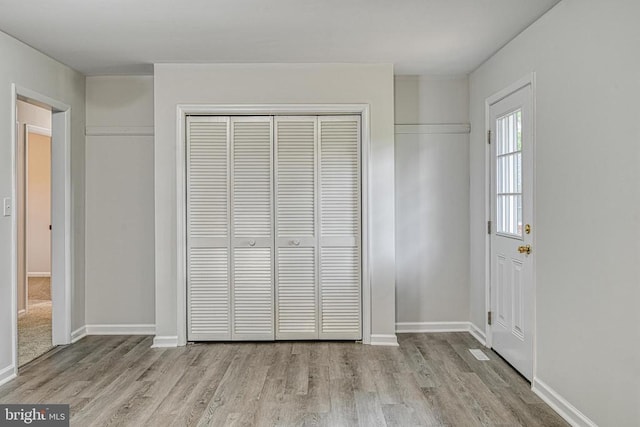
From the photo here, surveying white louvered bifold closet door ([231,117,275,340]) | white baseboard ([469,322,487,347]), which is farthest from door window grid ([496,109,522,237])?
white louvered bifold closet door ([231,117,275,340])

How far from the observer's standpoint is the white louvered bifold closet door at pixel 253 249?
4.34m

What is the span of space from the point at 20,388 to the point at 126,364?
0.73 m

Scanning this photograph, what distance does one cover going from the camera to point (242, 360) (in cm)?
390

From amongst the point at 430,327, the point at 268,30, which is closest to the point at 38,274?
the point at 430,327

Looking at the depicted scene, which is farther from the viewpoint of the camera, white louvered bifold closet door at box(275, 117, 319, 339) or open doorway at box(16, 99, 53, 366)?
open doorway at box(16, 99, 53, 366)

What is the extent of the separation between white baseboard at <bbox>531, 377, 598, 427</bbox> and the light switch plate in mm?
3846

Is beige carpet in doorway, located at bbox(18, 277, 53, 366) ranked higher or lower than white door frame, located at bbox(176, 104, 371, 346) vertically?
lower

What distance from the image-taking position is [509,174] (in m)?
3.74

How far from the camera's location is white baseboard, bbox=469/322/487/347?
14.0 feet

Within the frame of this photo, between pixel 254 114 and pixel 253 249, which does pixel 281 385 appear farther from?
pixel 254 114

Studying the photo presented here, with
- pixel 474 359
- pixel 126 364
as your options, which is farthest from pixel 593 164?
pixel 126 364

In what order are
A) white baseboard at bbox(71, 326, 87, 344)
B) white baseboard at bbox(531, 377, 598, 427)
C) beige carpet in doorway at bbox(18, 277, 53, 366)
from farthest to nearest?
white baseboard at bbox(71, 326, 87, 344) < beige carpet in doorway at bbox(18, 277, 53, 366) < white baseboard at bbox(531, 377, 598, 427)

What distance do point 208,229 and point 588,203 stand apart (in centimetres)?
300

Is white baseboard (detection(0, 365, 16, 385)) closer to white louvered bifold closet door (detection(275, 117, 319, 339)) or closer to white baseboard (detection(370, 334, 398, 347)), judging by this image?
white louvered bifold closet door (detection(275, 117, 319, 339))
